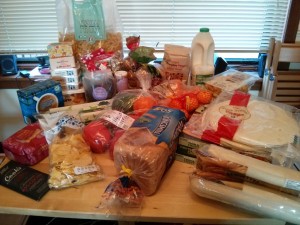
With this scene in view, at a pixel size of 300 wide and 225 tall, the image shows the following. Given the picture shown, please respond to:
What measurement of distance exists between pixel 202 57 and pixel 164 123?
0.40 metres

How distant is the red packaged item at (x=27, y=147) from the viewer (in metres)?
0.63

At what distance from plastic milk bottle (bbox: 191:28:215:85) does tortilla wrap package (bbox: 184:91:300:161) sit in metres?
0.19

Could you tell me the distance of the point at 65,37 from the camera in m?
0.93

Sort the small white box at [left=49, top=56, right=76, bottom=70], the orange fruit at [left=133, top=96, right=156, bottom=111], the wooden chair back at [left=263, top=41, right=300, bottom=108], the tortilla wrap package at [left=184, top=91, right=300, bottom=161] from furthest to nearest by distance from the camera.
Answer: the wooden chair back at [left=263, top=41, right=300, bottom=108]
the small white box at [left=49, top=56, right=76, bottom=70]
the orange fruit at [left=133, top=96, right=156, bottom=111]
the tortilla wrap package at [left=184, top=91, right=300, bottom=161]

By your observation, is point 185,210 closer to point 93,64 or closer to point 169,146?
point 169,146

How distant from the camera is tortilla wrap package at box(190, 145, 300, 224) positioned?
48cm

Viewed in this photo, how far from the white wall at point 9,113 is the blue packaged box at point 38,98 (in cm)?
83

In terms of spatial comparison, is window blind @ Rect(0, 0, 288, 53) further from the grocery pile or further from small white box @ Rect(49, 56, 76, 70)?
small white box @ Rect(49, 56, 76, 70)

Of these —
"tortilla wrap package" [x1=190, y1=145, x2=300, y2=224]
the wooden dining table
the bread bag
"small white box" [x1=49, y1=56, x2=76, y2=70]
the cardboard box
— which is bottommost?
the wooden dining table

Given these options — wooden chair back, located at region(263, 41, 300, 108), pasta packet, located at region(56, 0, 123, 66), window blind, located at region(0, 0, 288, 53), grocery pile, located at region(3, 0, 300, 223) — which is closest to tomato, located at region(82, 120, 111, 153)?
grocery pile, located at region(3, 0, 300, 223)

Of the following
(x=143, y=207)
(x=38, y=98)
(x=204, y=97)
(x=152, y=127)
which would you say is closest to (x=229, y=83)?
(x=204, y=97)

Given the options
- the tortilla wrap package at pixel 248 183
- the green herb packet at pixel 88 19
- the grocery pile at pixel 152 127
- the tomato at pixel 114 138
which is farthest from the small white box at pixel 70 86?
the tortilla wrap package at pixel 248 183

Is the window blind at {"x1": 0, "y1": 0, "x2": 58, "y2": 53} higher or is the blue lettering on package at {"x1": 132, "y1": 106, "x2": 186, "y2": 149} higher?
the window blind at {"x1": 0, "y1": 0, "x2": 58, "y2": 53}

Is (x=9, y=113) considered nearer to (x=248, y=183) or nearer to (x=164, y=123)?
(x=164, y=123)
